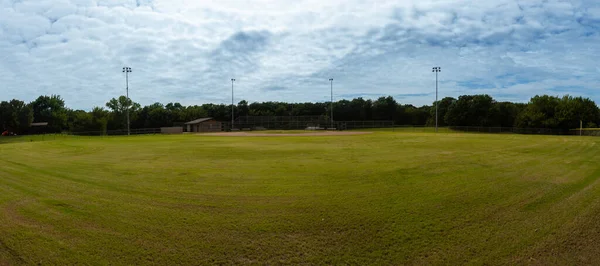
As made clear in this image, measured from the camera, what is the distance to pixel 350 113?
118688mm

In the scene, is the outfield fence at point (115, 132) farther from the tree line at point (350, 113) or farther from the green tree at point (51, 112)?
the green tree at point (51, 112)

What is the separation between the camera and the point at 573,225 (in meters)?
5.95

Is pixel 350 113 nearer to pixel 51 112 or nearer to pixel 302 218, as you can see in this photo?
pixel 51 112

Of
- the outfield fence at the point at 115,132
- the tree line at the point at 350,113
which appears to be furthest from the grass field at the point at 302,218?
the tree line at the point at 350,113

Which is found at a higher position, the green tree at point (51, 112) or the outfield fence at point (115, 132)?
the green tree at point (51, 112)

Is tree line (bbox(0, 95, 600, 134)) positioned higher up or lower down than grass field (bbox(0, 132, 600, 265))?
higher up

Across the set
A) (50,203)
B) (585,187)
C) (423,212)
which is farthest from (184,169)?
(585,187)

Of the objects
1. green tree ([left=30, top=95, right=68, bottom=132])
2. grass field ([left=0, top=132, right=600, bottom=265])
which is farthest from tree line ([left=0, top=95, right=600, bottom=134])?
grass field ([left=0, top=132, right=600, bottom=265])

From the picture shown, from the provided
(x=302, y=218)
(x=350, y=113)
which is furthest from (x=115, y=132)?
(x=350, y=113)

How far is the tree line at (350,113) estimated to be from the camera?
6338 centimetres

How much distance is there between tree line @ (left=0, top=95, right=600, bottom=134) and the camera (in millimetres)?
63375

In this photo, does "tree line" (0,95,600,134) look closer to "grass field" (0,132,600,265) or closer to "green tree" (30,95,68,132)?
"green tree" (30,95,68,132)

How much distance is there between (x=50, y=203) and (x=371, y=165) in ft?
34.1

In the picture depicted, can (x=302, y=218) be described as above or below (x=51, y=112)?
below
